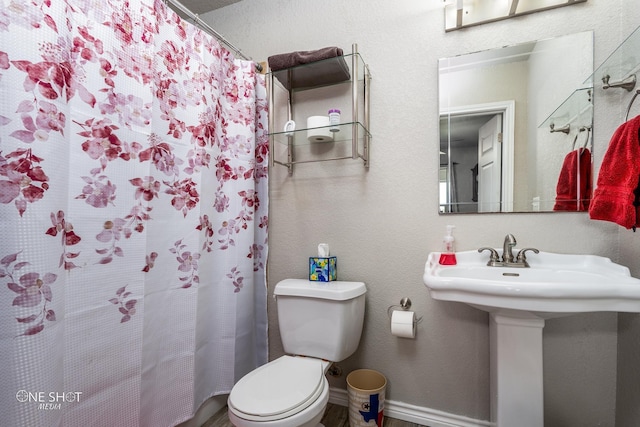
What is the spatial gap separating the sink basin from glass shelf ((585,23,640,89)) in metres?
0.72

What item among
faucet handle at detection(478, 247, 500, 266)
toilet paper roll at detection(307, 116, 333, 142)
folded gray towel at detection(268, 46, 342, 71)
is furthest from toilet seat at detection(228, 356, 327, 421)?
folded gray towel at detection(268, 46, 342, 71)

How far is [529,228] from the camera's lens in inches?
49.8

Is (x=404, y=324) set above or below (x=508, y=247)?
below

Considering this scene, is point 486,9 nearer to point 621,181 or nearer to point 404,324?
point 621,181

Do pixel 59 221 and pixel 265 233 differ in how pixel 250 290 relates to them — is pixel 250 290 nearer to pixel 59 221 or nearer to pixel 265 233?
pixel 265 233

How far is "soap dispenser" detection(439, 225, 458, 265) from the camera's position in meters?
1.29

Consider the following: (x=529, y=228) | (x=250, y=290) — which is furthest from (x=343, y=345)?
(x=529, y=228)

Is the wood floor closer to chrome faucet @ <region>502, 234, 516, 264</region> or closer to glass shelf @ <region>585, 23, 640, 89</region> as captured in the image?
chrome faucet @ <region>502, 234, 516, 264</region>

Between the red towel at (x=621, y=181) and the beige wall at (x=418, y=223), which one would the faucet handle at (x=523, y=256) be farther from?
the red towel at (x=621, y=181)

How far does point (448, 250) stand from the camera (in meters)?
1.33

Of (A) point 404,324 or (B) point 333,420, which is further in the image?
(B) point 333,420

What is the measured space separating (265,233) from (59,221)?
38.0 inches

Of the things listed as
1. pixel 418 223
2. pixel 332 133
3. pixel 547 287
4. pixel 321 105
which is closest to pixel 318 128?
pixel 332 133

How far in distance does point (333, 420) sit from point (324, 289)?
704mm
